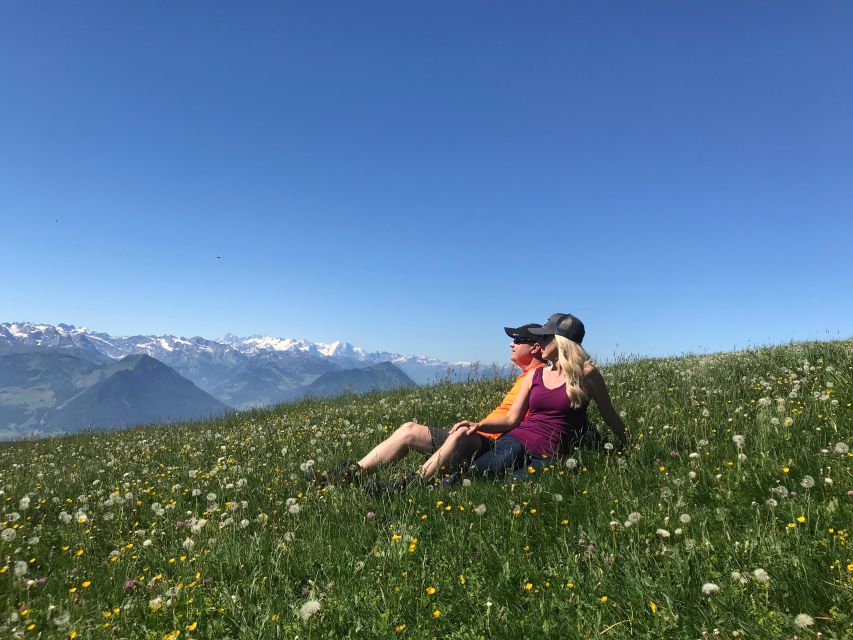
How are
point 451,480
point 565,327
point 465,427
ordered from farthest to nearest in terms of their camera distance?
1. point 565,327
2. point 465,427
3. point 451,480

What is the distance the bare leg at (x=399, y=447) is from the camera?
6523 mm

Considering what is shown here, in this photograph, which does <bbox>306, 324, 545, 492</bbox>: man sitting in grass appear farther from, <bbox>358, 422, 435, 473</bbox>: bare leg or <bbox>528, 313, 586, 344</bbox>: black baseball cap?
<bbox>528, 313, 586, 344</bbox>: black baseball cap

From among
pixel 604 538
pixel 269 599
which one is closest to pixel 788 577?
pixel 604 538

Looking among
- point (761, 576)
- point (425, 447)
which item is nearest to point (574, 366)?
point (425, 447)

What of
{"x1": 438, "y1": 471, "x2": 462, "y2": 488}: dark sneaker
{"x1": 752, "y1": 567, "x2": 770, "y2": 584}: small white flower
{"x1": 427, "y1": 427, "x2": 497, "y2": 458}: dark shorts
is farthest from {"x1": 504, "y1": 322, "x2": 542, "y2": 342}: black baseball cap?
{"x1": 752, "y1": 567, "x2": 770, "y2": 584}: small white flower

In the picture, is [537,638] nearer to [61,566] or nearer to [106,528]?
[61,566]

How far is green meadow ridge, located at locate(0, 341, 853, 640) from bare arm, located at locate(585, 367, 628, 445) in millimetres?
237

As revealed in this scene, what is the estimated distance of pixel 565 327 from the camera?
21.4 ft

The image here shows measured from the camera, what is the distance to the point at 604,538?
376cm

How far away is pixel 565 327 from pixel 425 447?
8.04 ft

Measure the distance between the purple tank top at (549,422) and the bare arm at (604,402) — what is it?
20cm

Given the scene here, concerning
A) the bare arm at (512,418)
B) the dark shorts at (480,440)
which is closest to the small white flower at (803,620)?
the dark shorts at (480,440)

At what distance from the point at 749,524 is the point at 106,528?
6.37m

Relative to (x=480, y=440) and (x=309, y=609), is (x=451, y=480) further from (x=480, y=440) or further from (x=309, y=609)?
(x=309, y=609)
